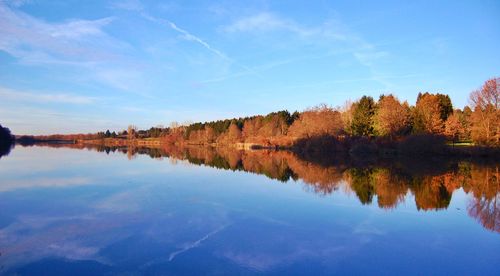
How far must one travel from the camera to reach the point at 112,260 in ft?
21.0

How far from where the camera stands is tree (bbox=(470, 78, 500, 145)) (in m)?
34.5

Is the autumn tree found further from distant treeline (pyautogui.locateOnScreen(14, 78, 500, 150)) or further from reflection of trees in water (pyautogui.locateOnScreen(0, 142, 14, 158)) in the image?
reflection of trees in water (pyautogui.locateOnScreen(0, 142, 14, 158))

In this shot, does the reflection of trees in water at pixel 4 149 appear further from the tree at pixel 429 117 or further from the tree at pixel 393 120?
the tree at pixel 429 117

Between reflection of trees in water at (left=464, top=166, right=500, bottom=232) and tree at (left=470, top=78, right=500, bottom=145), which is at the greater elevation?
tree at (left=470, top=78, right=500, bottom=145)

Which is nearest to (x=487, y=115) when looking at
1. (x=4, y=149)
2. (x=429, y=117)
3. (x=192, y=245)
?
(x=429, y=117)

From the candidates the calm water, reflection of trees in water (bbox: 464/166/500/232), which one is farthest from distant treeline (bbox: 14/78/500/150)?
the calm water

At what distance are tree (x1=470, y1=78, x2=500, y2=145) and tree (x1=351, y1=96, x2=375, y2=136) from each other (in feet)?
57.6

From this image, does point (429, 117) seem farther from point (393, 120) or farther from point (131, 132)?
point (131, 132)

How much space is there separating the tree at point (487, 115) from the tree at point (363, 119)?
17.6m

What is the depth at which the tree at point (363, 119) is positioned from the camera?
5450 cm

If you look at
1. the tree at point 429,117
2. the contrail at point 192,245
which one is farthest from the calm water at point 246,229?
the tree at point 429,117

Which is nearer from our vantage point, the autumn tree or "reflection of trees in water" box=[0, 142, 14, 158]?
"reflection of trees in water" box=[0, 142, 14, 158]

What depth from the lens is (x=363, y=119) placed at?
178 ft

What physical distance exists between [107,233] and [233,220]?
3.21 metres
